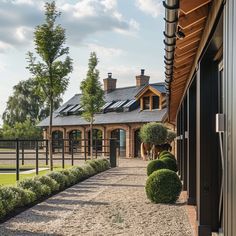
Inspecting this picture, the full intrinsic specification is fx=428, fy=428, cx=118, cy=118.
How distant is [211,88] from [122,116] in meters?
26.0

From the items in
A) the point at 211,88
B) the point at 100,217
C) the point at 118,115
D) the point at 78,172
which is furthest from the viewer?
the point at 118,115

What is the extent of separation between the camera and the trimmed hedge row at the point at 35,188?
305 inches

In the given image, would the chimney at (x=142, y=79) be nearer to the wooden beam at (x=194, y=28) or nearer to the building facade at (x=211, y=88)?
the building facade at (x=211, y=88)

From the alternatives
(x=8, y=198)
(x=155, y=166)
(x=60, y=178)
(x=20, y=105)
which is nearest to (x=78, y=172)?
(x=60, y=178)

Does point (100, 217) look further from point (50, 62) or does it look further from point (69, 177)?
point (50, 62)

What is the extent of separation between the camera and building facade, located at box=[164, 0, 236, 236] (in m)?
2.61

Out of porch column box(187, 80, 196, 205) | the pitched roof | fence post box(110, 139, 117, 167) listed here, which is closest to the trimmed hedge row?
porch column box(187, 80, 196, 205)

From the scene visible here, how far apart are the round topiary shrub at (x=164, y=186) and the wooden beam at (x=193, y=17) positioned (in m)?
4.85

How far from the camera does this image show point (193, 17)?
3963 mm

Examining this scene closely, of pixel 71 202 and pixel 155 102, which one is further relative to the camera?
pixel 155 102

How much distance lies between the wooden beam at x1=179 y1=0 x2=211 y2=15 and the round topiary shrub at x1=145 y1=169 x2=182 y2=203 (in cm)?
529

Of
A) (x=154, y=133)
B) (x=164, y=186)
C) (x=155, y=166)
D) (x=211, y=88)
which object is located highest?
(x=211, y=88)

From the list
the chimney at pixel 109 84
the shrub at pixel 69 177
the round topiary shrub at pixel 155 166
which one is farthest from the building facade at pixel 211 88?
the chimney at pixel 109 84

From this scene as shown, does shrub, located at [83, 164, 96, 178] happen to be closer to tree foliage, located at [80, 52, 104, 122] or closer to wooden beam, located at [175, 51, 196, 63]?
tree foliage, located at [80, 52, 104, 122]
